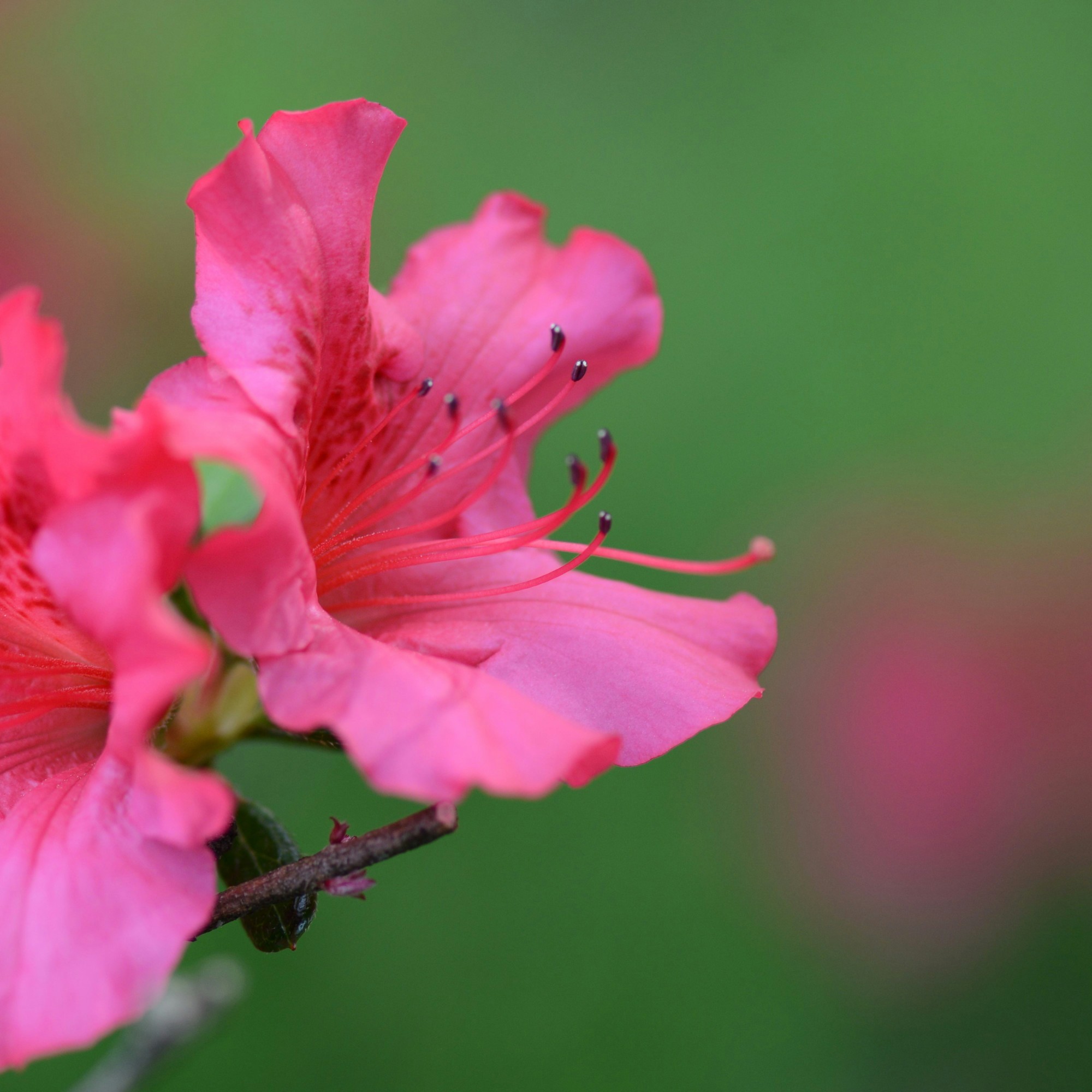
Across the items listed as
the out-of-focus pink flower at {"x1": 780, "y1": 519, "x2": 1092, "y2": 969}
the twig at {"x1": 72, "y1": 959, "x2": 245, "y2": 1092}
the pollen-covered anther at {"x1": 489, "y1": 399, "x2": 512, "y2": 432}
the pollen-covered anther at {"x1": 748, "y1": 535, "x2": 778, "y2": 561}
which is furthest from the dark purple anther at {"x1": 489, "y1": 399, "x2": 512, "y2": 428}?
the out-of-focus pink flower at {"x1": 780, "y1": 519, "x2": 1092, "y2": 969}

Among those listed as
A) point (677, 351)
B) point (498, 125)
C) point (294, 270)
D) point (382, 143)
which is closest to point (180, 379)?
point (294, 270)

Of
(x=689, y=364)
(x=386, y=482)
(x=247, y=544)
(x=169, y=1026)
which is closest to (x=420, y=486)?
(x=386, y=482)

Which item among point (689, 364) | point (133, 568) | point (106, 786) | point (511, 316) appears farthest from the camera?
point (689, 364)

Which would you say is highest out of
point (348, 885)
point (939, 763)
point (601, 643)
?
point (601, 643)

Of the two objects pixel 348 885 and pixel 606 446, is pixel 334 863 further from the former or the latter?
pixel 606 446

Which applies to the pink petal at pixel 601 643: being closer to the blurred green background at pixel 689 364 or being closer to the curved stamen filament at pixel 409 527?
the curved stamen filament at pixel 409 527

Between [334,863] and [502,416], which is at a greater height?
[502,416]

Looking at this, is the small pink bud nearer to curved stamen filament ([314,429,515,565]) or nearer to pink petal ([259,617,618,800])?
pink petal ([259,617,618,800])

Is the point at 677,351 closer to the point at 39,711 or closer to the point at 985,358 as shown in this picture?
the point at 985,358
